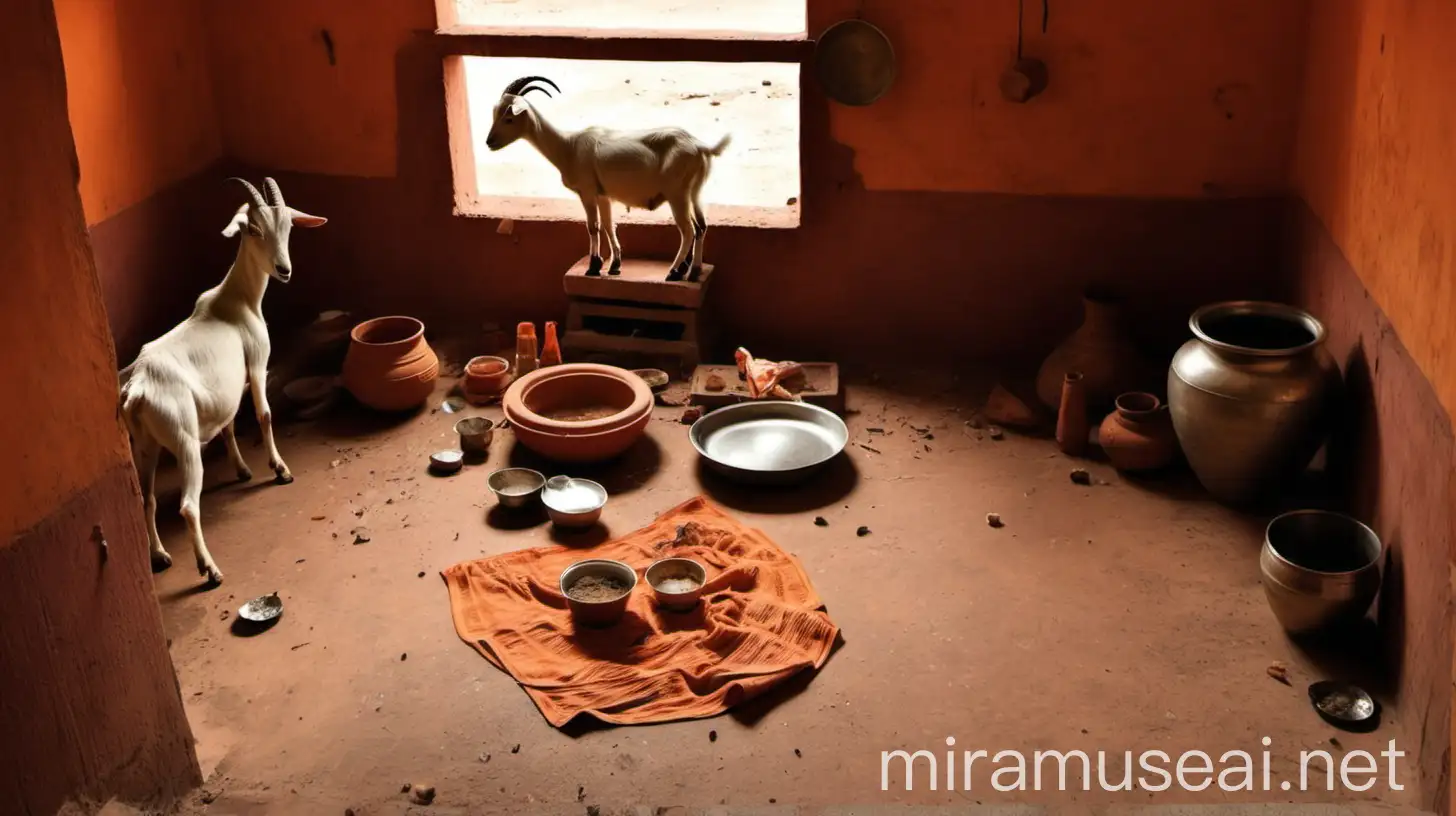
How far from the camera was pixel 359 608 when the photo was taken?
529 centimetres

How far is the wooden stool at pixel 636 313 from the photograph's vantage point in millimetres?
7039

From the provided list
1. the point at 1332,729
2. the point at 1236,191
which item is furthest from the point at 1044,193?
the point at 1332,729

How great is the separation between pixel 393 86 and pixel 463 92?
1.29 feet

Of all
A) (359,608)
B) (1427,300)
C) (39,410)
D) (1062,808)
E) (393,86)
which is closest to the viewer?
(39,410)

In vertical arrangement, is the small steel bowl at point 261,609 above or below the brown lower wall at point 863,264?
below

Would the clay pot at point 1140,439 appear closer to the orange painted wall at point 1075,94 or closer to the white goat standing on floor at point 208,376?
the orange painted wall at point 1075,94

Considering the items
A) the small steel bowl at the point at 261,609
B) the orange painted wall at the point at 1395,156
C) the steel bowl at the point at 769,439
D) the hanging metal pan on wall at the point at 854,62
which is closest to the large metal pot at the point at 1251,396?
the orange painted wall at the point at 1395,156

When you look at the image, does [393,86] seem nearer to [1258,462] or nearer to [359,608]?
[359,608]

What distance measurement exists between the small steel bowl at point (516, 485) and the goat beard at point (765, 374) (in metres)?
1.25

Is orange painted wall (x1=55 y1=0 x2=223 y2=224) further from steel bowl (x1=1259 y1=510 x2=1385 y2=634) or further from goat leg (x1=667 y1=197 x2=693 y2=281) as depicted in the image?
steel bowl (x1=1259 y1=510 x2=1385 y2=634)

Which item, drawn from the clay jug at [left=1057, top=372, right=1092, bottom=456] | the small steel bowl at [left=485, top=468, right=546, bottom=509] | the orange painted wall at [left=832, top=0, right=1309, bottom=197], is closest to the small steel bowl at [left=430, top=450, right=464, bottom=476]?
the small steel bowl at [left=485, top=468, right=546, bottom=509]

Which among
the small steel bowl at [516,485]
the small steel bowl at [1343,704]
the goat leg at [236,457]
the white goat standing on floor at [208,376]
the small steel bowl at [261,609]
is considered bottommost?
the small steel bowl at [1343,704]

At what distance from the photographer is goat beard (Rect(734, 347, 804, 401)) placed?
6711 millimetres

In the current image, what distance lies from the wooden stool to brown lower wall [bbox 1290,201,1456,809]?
3.16 meters
